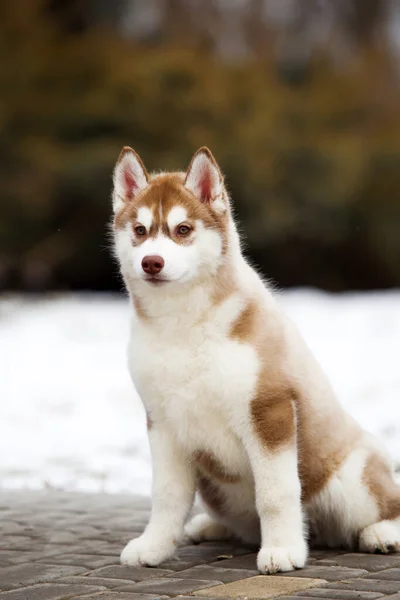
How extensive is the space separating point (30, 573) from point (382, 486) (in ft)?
4.78

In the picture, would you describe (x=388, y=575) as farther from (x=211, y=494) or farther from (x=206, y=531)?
(x=206, y=531)

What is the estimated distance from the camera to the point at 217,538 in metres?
4.76

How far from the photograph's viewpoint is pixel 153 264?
390 centimetres

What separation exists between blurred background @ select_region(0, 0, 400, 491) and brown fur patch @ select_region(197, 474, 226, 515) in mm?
6971

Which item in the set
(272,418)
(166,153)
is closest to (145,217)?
(272,418)

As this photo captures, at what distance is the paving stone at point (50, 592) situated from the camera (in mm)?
3577

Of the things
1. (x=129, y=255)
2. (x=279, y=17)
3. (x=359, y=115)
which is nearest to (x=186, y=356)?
(x=129, y=255)

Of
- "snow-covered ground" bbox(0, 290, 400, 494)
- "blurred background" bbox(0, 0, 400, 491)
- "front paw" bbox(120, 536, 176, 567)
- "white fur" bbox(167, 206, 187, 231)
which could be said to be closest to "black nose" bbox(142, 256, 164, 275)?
"white fur" bbox(167, 206, 187, 231)

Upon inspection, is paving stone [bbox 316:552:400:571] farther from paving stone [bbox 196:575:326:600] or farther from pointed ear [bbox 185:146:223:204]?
pointed ear [bbox 185:146:223:204]

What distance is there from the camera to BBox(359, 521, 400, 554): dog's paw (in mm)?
4191

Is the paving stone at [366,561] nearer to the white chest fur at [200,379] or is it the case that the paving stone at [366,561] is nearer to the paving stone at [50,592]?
the white chest fur at [200,379]

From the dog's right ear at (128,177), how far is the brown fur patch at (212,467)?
1.06 metres

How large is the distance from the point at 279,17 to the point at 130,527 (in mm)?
15713

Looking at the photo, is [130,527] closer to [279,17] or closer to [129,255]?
[129,255]
